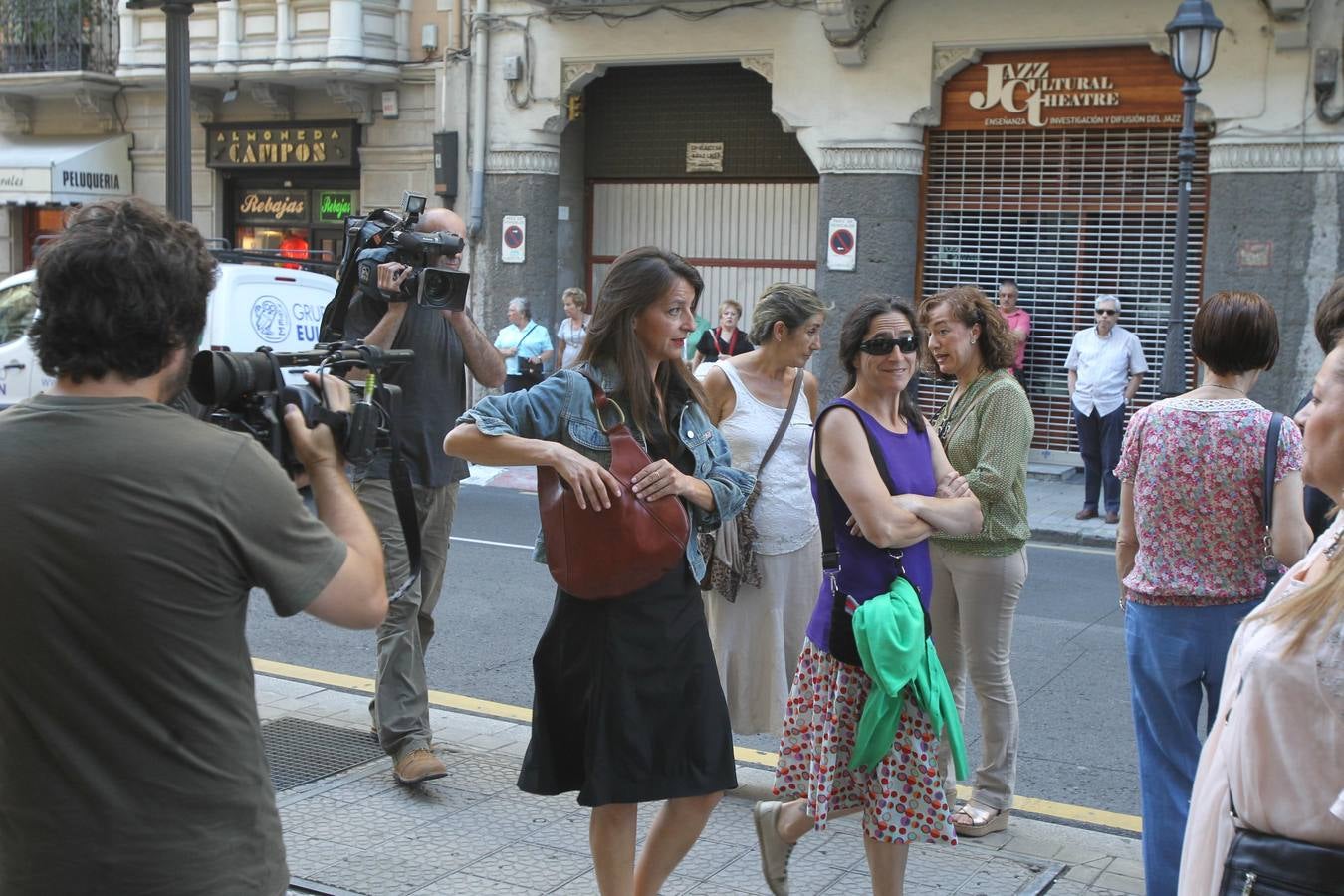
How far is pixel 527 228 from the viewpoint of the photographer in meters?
17.4

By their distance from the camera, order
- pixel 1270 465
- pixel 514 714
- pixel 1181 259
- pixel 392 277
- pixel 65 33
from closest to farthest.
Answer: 1. pixel 1270 465
2. pixel 392 277
3. pixel 514 714
4. pixel 1181 259
5. pixel 65 33

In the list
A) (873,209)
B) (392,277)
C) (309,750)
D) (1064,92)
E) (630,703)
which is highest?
(1064,92)

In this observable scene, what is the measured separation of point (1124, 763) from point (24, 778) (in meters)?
4.85

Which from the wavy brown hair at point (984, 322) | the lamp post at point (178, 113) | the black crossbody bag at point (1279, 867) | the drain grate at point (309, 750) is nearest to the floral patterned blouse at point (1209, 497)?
the wavy brown hair at point (984, 322)

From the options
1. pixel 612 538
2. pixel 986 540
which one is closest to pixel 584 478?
pixel 612 538

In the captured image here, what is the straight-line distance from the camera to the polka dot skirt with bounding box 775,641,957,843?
4.05m

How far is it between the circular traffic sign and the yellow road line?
31.4ft

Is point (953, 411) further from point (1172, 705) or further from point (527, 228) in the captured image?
point (527, 228)

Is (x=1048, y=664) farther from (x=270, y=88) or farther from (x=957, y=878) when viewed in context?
(x=270, y=88)

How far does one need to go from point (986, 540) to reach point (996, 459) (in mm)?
274

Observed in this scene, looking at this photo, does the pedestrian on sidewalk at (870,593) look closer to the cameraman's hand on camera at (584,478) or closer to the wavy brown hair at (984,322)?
the wavy brown hair at (984,322)

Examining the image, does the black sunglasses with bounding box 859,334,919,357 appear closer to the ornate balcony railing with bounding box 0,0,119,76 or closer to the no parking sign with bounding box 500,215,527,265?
the no parking sign with bounding box 500,215,527,265

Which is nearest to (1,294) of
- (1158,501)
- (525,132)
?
(525,132)

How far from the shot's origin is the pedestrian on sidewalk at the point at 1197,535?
13.4ft
